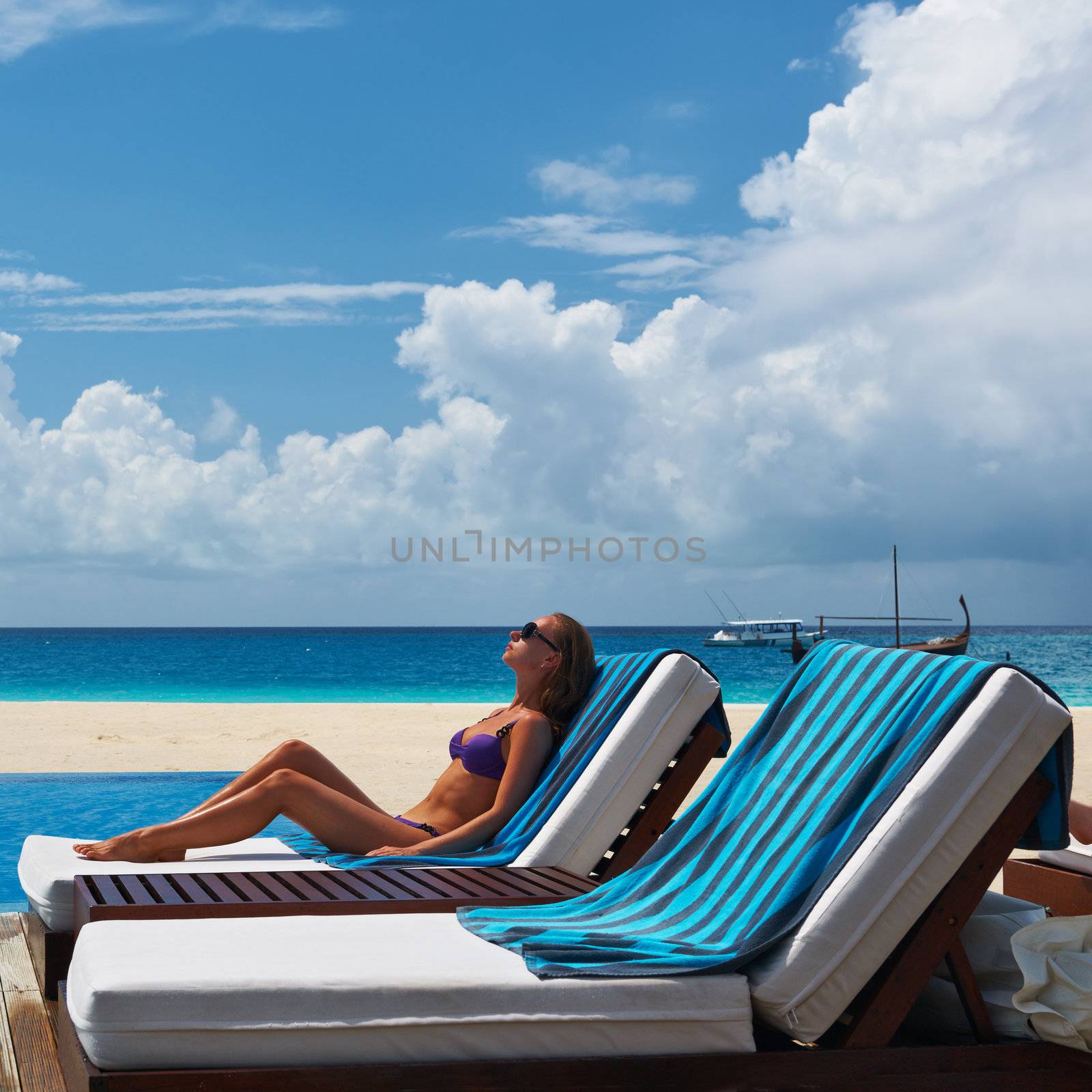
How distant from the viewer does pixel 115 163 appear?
27297mm

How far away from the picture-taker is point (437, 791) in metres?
4.58

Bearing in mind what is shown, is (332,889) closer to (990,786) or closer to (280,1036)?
(280,1036)

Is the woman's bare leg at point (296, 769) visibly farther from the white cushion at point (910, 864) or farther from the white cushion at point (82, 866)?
the white cushion at point (910, 864)

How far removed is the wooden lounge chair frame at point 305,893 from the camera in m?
3.15

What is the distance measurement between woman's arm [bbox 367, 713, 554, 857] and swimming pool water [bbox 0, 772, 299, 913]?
286 centimetres

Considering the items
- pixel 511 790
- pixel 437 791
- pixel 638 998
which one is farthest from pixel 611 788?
pixel 638 998

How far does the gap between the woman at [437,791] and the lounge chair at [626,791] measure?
0.11 meters

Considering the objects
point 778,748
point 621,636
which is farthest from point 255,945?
point 621,636

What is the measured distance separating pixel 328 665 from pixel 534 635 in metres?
44.8

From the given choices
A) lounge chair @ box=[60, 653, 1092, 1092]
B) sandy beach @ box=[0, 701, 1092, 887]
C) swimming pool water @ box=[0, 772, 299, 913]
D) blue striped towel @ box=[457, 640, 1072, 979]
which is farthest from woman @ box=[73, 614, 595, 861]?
sandy beach @ box=[0, 701, 1092, 887]

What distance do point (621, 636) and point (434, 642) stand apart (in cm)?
2025

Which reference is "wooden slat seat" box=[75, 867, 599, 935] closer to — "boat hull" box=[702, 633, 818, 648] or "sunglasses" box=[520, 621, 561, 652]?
"sunglasses" box=[520, 621, 561, 652]

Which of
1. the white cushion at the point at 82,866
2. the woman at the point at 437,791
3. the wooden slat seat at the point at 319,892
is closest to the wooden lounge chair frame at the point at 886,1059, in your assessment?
the wooden slat seat at the point at 319,892

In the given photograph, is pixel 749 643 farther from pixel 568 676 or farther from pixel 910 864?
pixel 910 864
